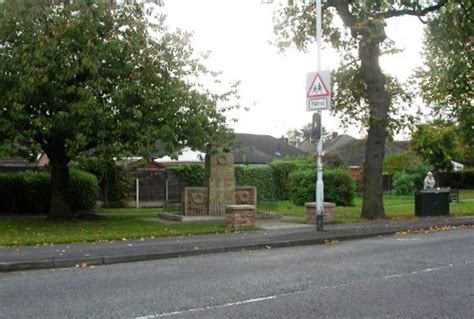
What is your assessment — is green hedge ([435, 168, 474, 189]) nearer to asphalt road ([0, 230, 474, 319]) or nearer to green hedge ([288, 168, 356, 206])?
green hedge ([288, 168, 356, 206])

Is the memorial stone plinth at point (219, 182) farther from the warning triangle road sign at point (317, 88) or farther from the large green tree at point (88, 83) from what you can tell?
the warning triangle road sign at point (317, 88)

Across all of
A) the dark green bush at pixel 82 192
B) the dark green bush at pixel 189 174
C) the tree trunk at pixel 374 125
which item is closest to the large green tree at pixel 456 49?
the tree trunk at pixel 374 125

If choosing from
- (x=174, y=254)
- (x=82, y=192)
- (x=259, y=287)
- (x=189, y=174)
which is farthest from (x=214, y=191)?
(x=259, y=287)

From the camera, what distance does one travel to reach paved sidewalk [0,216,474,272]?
1123 cm

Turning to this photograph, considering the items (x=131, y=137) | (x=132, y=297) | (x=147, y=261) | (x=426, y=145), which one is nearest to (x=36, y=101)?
(x=131, y=137)

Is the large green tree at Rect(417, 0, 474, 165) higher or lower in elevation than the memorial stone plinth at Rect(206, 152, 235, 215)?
higher

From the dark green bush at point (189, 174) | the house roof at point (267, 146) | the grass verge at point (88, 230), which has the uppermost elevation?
the house roof at point (267, 146)

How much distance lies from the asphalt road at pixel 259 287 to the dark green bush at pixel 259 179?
20.5 metres

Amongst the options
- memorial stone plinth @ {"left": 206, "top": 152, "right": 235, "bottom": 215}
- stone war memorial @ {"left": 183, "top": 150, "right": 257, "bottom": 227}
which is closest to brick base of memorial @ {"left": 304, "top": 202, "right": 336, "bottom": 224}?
stone war memorial @ {"left": 183, "top": 150, "right": 257, "bottom": 227}

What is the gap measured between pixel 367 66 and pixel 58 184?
37.8 feet

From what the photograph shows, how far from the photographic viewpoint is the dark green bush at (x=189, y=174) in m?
31.3

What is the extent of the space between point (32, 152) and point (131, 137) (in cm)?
361

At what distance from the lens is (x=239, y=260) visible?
11797 mm

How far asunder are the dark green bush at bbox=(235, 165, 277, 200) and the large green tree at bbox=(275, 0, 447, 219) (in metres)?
11.7
